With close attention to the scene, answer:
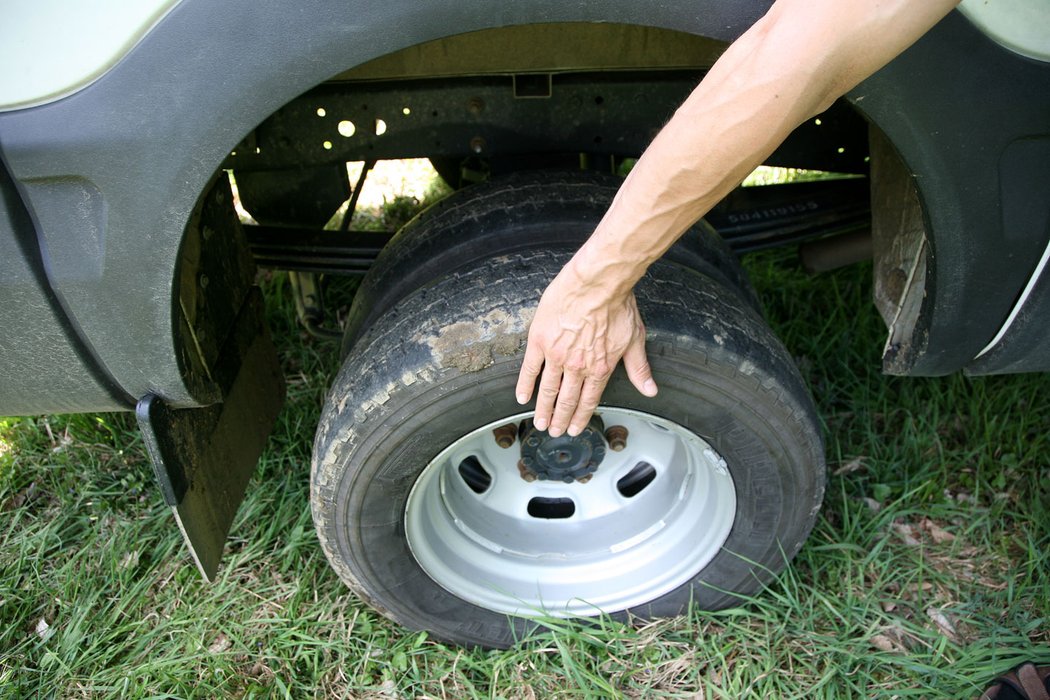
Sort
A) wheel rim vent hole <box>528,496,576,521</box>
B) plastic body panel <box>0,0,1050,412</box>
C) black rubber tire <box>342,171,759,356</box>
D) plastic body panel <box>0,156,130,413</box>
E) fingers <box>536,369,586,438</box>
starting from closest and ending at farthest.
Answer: plastic body panel <box>0,0,1050,412</box> → plastic body panel <box>0,156,130,413</box> → fingers <box>536,369,586,438</box> → black rubber tire <box>342,171,759,356</box> → wheel rim vent hole <box>528,496,576,521</box>

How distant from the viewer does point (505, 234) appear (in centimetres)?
190

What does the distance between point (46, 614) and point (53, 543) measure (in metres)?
0.23

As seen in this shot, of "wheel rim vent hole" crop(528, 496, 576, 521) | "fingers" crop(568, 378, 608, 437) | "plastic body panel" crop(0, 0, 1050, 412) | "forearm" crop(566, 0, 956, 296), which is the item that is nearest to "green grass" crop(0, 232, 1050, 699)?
"wheel rim vent hole" crop(528, 496, 576, 521)

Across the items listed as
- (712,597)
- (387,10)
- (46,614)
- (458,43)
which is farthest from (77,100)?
(712,597)

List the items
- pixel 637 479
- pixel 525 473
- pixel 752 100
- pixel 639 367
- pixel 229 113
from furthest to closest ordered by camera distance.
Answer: pixel 637 479, pixel 525 473, pixel 639 367, pixel 229 113, pixel 752 100

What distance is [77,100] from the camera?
1238mm

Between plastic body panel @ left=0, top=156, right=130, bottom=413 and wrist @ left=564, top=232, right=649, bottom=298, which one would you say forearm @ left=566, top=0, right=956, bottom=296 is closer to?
wrist @ left=564, top=232, right=649, bottom=298

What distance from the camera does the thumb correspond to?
155 centimetres

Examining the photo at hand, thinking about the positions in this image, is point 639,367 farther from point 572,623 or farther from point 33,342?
point 33,342

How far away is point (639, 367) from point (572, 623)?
80 cm

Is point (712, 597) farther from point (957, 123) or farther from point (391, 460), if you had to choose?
point (957, 123)

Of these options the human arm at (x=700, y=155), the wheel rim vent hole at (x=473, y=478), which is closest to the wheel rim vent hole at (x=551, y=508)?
the wheel rim vent hole at (x=473, y=478)

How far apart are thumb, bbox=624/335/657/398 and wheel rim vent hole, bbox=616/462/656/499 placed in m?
0.62

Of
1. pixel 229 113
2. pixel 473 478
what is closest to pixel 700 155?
pixel 229 113
